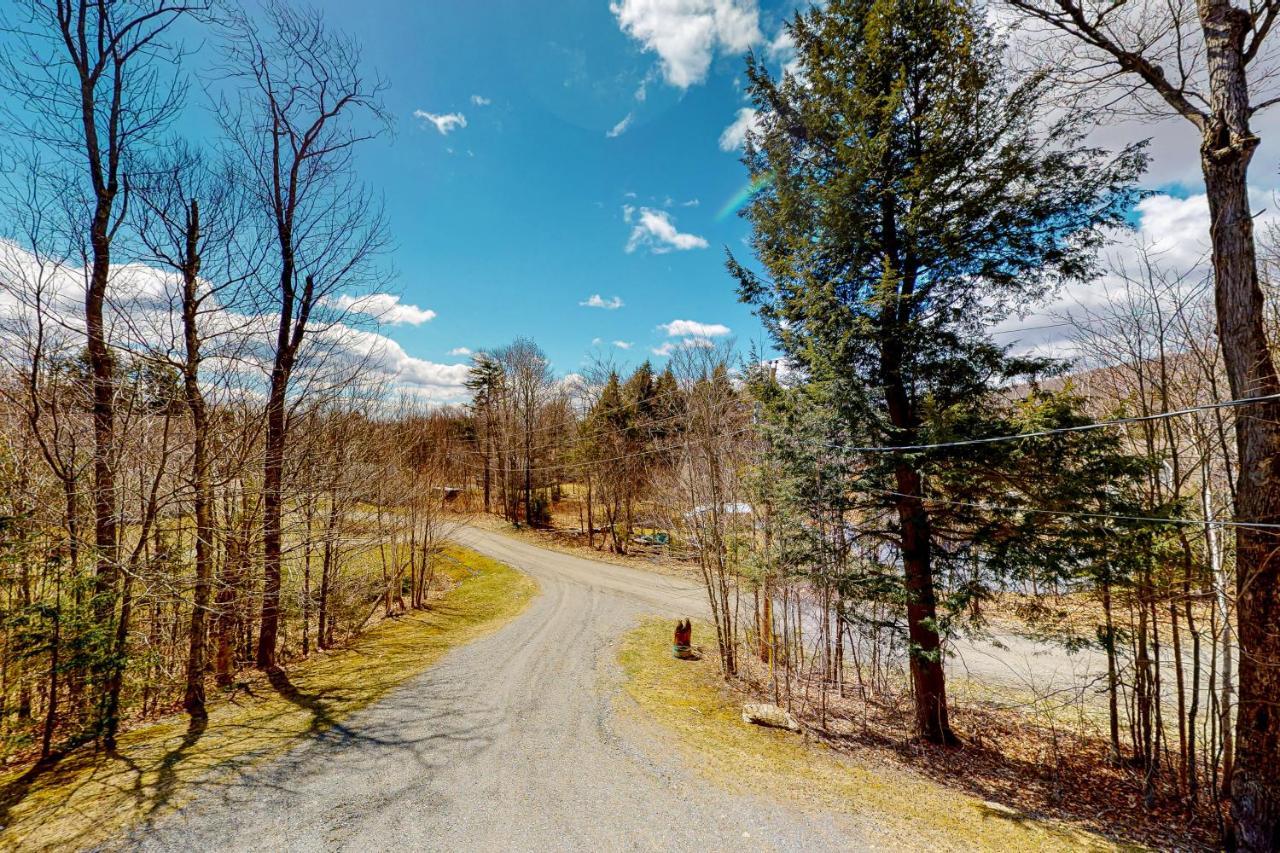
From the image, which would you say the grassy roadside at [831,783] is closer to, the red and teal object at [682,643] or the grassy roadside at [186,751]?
the red and teal object at [682,643]

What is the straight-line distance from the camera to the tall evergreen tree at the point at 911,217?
5.73 meters

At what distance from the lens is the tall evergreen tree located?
18.8 ft

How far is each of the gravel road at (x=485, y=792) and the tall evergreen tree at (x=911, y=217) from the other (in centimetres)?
382

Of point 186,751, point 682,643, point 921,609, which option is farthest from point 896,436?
point 186,751

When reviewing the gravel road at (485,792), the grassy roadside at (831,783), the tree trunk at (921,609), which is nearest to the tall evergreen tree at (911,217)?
the tree trunk at (921,609)

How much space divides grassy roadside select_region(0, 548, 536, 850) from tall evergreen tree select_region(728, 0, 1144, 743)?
8957 millimetres

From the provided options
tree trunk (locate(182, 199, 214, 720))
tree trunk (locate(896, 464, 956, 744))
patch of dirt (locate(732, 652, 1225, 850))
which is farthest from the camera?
tree trunk (locate(896, 464, 956, 744))

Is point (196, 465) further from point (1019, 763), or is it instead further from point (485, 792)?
point (1019, 763)

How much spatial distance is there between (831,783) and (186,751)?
315 inches

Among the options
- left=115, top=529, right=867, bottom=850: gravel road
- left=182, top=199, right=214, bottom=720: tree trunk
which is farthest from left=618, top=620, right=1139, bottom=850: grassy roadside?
left=182, top=199, right=214, bottom=720: tree trunk

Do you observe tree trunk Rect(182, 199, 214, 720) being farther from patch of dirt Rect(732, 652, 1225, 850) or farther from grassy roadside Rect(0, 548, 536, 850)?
patch of dirt Rect(732, 652, 1225, 850)

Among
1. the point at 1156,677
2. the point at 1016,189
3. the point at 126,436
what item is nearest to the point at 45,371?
the point at 126,436

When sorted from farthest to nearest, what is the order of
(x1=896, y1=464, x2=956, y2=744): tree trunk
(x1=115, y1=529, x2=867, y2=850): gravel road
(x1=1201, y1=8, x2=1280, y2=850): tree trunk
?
(x1=896, y1=464, x2=956, y2=744): tree trunk, (x1=115, y1=529, x2=867, y2=850): gravel road, (x1=1201, y1=8, x2=1280, y2=850): tree trunk

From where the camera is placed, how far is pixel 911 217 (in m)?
5.95
